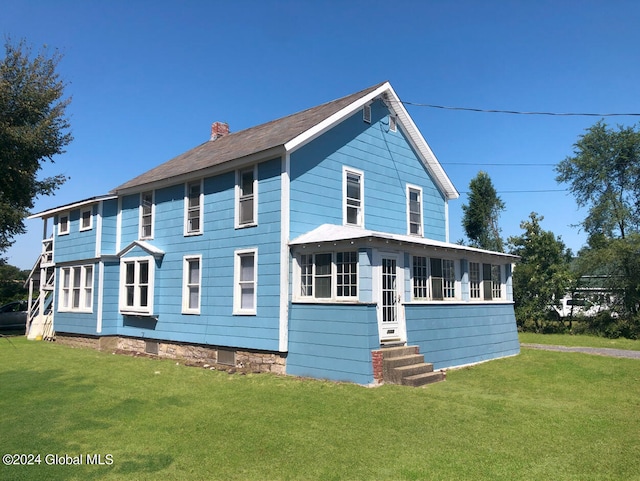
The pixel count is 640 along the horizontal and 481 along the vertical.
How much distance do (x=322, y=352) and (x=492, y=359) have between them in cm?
613

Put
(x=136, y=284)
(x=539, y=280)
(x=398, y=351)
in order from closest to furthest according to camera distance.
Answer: (x=398, y=351)
(x=136, y=284)
(x=539, y=280)

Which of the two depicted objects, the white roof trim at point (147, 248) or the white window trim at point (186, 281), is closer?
the white window trim at point (186, 281)

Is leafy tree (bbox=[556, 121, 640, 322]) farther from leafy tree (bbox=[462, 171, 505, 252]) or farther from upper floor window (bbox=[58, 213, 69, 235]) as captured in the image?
upper floor window (bbox=[58, 213, 69, 235])

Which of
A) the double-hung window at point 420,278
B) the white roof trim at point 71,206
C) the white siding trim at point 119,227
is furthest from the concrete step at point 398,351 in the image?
the white roof trim at point 71,206

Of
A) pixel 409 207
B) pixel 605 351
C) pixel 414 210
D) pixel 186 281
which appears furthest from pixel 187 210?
pixel 605 351

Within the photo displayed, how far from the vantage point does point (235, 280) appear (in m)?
13.3

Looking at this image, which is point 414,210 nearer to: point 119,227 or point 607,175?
point 119,227

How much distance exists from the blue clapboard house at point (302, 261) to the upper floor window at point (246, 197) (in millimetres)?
39

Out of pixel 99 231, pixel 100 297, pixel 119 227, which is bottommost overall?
pixel 100 297

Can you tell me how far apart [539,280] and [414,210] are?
549 inches

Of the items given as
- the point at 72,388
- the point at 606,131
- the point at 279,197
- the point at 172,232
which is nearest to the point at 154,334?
the point at 172,232

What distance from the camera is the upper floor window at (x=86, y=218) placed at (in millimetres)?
18812

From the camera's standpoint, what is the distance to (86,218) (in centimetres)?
1919

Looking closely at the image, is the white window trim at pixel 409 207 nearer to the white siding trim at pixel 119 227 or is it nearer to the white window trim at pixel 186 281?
the white window trim at pixel 186 281
